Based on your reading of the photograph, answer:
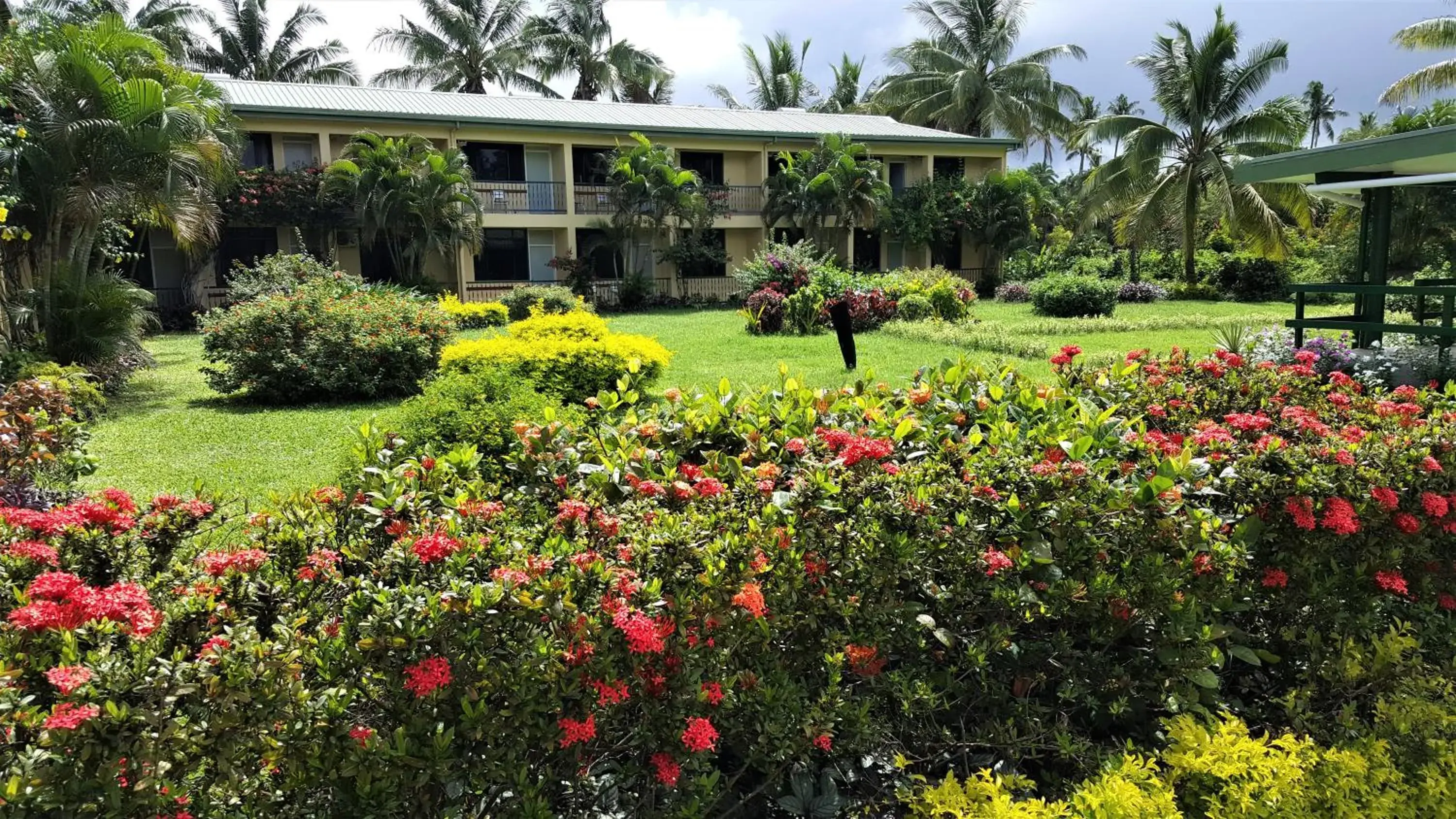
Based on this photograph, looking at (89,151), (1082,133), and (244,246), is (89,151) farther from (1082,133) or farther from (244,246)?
(1082,133)

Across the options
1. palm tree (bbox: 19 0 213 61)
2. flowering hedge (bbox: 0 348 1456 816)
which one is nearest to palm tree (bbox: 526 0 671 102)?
palm tree (bbox: 19 0 213 61)

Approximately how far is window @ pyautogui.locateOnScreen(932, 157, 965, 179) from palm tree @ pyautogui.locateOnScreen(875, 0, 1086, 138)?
3.87 m

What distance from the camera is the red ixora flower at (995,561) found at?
250 centimetres

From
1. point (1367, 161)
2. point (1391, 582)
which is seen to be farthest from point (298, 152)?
point (1391, 582)

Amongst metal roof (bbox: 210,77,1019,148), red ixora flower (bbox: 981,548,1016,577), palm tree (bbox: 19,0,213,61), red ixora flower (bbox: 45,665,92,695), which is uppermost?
palm tree (bbox: 19,0,213,61)

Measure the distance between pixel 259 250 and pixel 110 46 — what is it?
46.5ft

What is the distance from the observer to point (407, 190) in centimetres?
2152

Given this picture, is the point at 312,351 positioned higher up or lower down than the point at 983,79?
lower down

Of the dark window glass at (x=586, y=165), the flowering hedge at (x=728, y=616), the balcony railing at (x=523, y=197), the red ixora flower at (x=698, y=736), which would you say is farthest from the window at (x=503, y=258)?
the red ixora flower at (x=698, y=736)

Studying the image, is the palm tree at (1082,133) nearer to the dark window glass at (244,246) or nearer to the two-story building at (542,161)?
the two-story building at (542,161)

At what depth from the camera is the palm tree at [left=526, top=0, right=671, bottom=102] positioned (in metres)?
38.2

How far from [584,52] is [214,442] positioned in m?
33.9

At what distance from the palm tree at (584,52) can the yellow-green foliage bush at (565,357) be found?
104ft

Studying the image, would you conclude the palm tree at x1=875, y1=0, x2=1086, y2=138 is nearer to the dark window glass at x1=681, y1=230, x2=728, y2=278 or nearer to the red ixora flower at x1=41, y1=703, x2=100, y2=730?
the dark window glass at x1=681, y1=230, x2=728, y2=278
